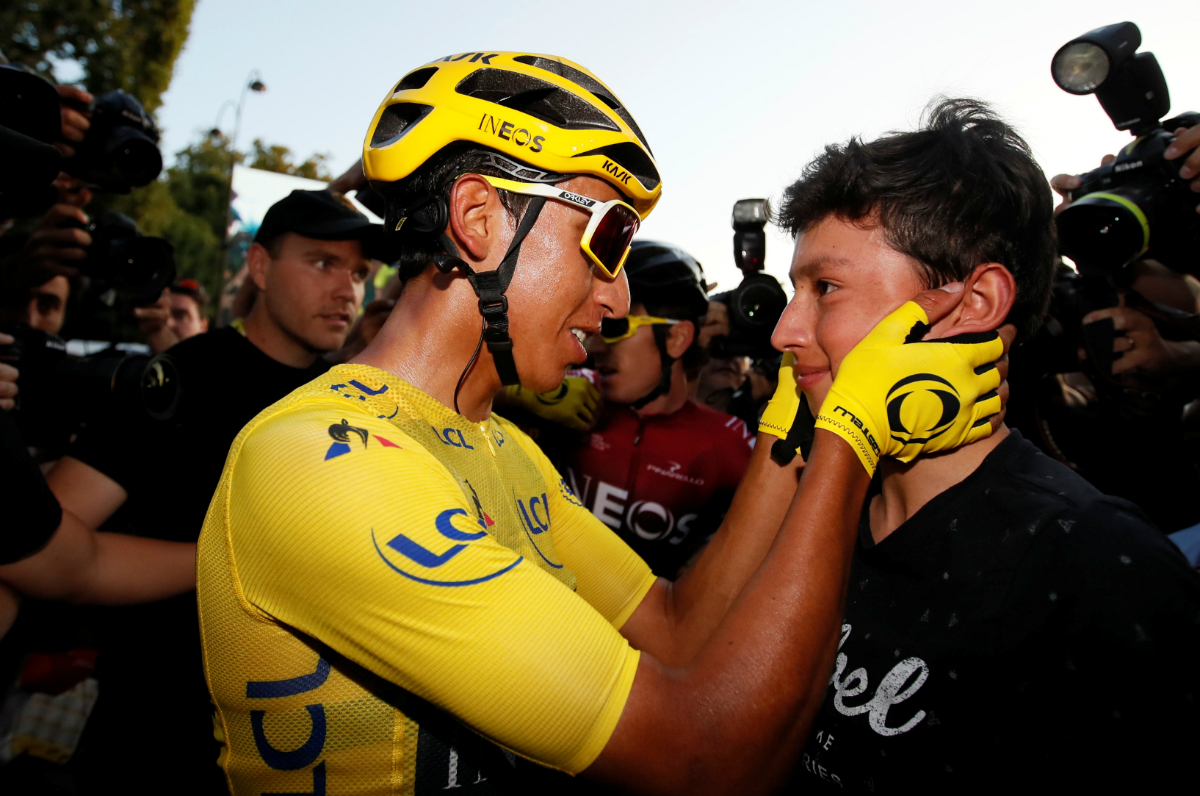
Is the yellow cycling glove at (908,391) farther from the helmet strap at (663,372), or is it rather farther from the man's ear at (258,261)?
the man's ear at (258,261)

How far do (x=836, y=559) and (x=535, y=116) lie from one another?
151 centimetres

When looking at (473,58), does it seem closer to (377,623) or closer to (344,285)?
(377,623)

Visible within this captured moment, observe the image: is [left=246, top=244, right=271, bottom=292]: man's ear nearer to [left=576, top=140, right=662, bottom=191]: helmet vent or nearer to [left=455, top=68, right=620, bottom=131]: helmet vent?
[left=455, top=68, right=620, bottom=131]: helmet vent

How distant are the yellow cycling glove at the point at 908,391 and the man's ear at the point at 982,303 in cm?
17

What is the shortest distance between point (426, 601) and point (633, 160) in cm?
154

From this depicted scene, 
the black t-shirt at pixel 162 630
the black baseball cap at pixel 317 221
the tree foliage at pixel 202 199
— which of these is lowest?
the tree foliage at pixel 202 199

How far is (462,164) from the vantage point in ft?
7.10

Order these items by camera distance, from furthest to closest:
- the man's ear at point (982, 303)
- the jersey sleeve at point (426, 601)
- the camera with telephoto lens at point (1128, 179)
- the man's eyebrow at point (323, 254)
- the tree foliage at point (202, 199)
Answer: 1. the tree foliage at point (202, 199)
2. the man's eyebrow at point (323, 254)
3. the camera with telephoto lens at point (1128, 179)
4. the man's ear at point (982, 303)
5. the jersey sleeve at point (426, 601)

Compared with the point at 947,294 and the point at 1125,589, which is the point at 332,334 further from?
the point at 1125,589

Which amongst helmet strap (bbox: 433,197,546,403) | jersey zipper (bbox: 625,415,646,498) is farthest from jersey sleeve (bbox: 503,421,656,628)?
jersey zipper (bbox: 625,415,646,498)

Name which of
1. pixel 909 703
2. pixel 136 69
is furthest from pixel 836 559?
pixel 136 69

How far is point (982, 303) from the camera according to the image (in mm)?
2225

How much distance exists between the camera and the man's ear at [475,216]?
2115mm

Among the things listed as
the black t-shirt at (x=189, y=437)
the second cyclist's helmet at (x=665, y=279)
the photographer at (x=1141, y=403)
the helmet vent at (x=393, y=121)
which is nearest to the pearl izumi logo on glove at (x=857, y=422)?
the helmet vent at (x=393, y=121)
